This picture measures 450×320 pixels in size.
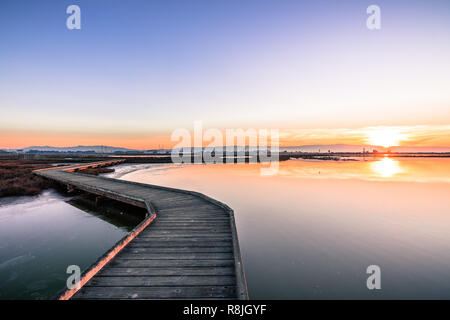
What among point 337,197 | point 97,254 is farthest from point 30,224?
point 337,197

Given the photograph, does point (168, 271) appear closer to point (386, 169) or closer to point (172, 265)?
point (172, 265)

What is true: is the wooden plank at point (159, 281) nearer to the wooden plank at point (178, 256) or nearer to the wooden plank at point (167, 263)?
the wooden plank at point (167, 263)

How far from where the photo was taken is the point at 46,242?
25.4 feet

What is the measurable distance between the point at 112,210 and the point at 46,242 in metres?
4.66

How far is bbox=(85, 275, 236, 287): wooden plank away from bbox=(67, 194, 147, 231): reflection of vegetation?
6049 mm

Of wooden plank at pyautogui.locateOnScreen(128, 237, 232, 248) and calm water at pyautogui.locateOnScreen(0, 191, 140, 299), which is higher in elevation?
wooden plank at pyautogui.locateOnScreen(128, 237, 232, 248)

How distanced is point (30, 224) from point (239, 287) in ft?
36.7

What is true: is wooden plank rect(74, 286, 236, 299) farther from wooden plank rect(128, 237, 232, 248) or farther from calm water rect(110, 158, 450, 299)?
calm water rect(110, 158, 450, 299)

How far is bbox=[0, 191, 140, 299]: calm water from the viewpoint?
5.37 metres

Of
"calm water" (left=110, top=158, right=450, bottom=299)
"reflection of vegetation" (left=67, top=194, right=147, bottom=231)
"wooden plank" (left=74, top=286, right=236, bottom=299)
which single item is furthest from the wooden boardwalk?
"reflection of vegetation" (left=67, top=194, right=147, bottom=231)

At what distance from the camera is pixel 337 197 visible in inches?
626

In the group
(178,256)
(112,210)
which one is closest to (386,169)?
(112,210)
